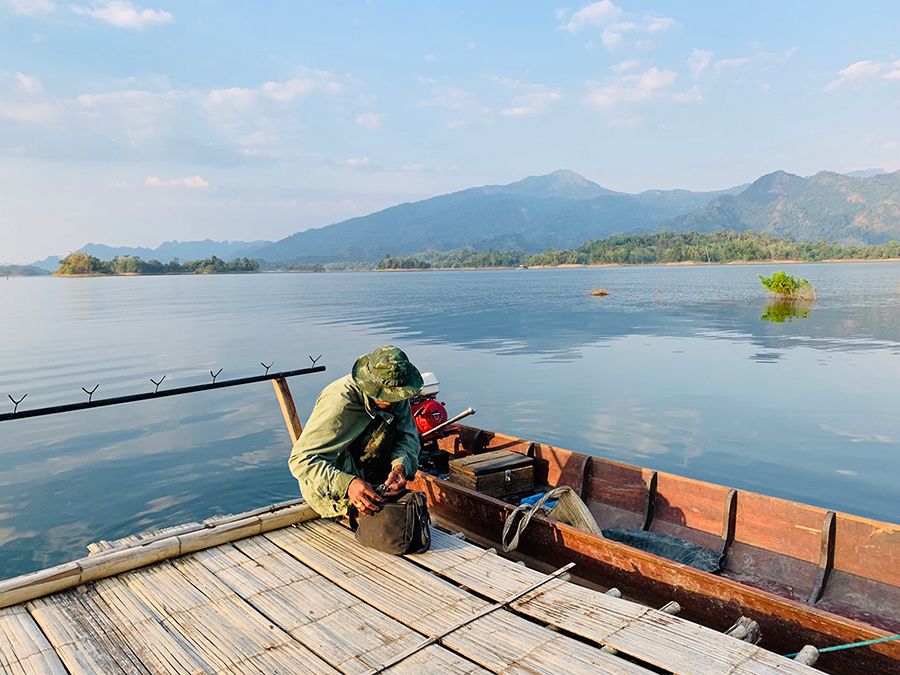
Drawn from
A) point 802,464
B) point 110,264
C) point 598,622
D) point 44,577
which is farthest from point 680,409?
point 110,264

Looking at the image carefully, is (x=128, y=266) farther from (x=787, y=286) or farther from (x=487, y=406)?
(x=487, y=406)

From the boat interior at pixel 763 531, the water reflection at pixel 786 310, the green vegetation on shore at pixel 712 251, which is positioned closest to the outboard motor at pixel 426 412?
the boat interior at pixel 763 531

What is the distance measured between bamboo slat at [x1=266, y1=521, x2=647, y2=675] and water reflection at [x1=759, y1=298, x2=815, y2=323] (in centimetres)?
3410

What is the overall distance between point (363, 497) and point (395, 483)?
344mm

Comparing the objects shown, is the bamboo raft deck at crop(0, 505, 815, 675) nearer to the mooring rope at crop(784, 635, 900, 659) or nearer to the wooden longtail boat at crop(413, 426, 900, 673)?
the mooring rope at crop(784, 635, 900, 659)

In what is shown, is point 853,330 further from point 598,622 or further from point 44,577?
point 44,577

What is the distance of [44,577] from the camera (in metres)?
4.25

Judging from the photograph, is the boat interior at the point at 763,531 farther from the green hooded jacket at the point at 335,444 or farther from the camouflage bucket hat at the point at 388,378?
the camouflage bucket hat at the point at 388,378

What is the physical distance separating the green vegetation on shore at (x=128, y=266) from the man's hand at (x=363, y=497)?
17211 cm

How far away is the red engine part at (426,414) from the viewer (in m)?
8.92

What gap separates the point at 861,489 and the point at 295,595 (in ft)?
33.6

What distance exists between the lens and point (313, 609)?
413 cm

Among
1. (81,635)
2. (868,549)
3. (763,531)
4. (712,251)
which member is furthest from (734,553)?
(712,251)

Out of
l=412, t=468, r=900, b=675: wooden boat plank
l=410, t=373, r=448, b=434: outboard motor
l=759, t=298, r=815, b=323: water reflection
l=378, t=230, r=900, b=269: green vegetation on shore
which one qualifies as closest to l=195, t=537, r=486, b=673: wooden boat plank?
l=412, t=468, r=900, b=675: wooden boat plank
